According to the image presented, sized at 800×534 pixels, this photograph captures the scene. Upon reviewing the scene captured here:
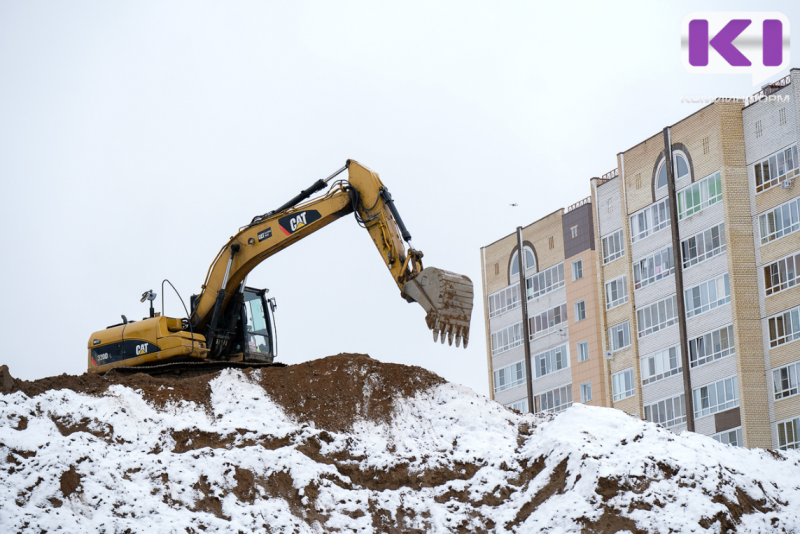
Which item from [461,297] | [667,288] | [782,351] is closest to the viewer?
[461,297]

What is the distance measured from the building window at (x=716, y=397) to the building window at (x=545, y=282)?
13.6 meters

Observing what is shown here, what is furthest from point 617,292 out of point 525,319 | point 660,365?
point 525,319

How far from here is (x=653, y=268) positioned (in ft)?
170

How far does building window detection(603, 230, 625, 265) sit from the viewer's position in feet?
179

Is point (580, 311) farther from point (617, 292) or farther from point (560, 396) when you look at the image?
point (560, 396)

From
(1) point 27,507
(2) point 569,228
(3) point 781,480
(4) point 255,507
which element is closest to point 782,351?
(2) point 569,228

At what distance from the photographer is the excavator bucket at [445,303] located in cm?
1966

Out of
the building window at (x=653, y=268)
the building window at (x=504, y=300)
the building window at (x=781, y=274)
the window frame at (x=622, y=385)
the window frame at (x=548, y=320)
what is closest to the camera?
the building window at (x=781, y=274)

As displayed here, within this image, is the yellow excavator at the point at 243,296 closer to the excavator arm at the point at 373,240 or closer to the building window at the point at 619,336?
the excavator arm at the point at 373,240

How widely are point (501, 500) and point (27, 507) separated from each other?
7945 millimetres

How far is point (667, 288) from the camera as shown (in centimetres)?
5053

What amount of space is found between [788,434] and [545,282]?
799 inches

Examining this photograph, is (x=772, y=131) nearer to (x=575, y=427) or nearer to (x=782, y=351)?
(x=782, y=351)

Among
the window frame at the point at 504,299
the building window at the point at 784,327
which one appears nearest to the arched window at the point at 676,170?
the building window at the point at 784,327
